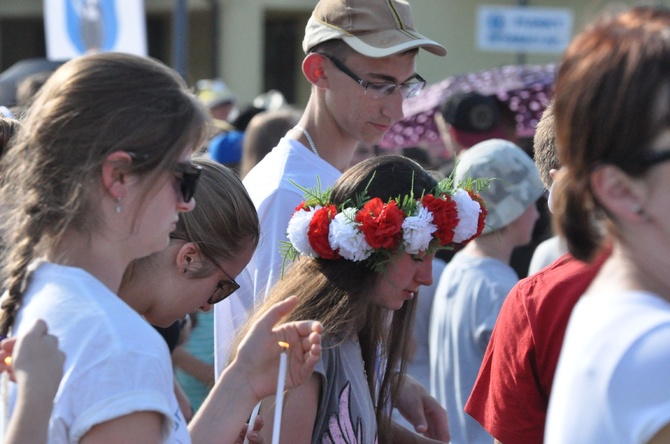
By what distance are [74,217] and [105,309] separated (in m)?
0.21

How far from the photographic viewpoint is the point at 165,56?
73.5ft

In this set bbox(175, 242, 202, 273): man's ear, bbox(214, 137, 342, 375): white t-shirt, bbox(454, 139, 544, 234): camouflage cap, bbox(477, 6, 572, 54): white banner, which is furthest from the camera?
bbox(477, 6, 572, 54): white banner

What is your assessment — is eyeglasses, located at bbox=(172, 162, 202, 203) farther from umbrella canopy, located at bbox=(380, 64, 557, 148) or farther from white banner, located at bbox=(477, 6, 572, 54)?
white banner, located at bbox=(477, 6, 572, 54)

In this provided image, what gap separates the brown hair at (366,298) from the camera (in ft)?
9.62

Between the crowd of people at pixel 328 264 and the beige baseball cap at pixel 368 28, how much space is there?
0.03ft

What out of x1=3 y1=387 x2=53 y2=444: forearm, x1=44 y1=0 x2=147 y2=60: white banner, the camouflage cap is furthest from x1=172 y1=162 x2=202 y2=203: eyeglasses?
x1=44 y1=0 x2=147 y2=60: white banner

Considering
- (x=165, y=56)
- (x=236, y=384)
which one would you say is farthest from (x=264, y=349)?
(x=165, y=56)

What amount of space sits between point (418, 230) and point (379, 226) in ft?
0.40

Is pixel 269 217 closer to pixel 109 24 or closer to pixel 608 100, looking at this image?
pixel 608 100

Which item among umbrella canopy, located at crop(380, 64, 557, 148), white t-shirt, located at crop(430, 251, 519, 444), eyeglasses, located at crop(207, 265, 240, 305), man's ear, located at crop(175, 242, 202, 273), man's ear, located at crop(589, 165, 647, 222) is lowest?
umbrella canopy, located at crop(380, 64, 557, 148)

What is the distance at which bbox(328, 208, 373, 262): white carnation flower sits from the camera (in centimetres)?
289

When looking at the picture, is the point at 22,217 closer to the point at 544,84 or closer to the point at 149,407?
the point at 149,407

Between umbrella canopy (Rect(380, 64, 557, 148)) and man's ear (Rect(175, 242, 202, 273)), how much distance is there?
629cm

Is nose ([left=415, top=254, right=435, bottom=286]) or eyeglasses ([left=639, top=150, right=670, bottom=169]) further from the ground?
eyeglasses ([left=639, top=150, right=670, bottom=169])
